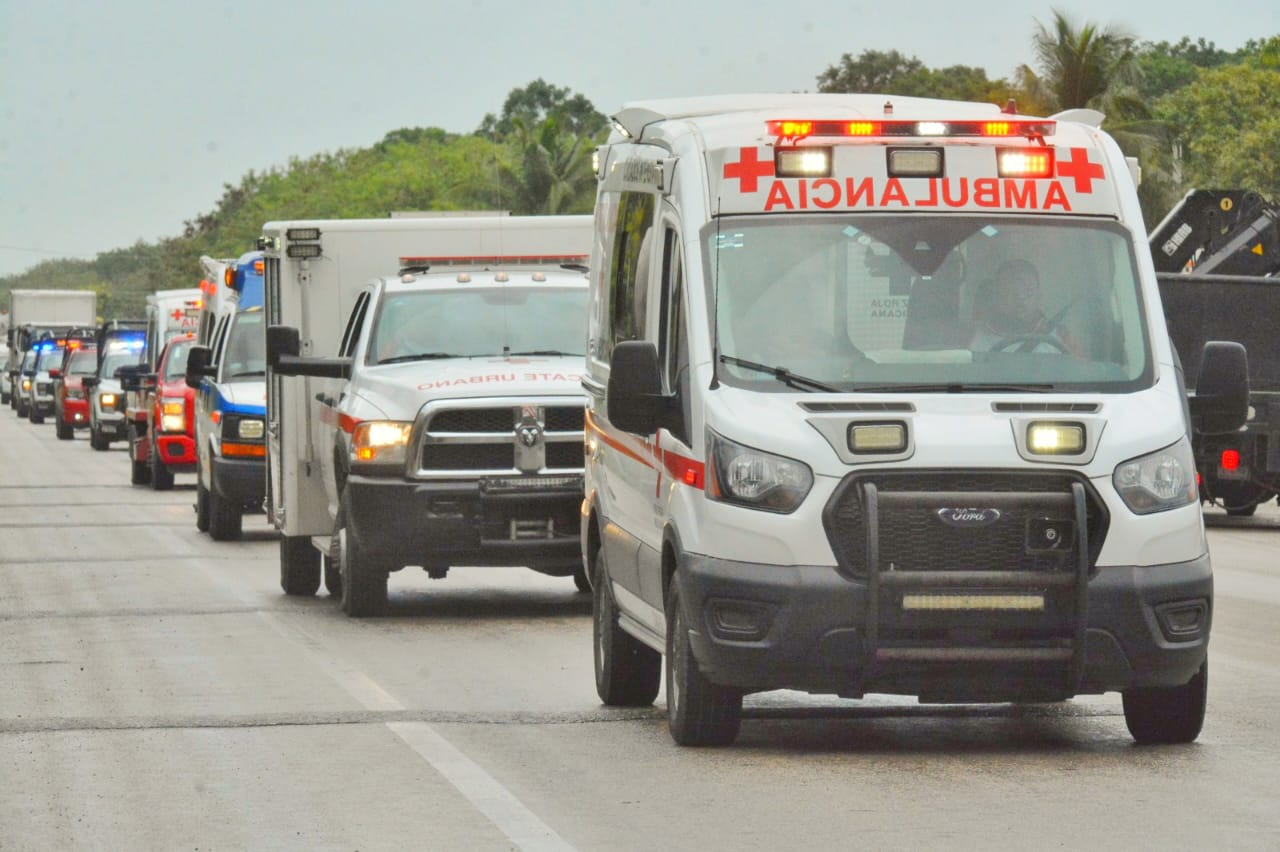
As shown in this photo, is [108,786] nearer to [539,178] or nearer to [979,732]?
[979,732]

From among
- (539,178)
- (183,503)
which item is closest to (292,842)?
(183,503)

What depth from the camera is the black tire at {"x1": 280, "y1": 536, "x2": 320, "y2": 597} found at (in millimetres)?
17266

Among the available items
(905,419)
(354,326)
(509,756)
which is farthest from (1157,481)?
(354,326)

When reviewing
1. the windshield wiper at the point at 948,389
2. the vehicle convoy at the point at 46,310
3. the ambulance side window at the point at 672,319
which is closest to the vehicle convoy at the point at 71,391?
the vehicle convoy at the point at 46,310

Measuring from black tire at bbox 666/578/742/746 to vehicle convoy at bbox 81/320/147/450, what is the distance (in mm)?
34685

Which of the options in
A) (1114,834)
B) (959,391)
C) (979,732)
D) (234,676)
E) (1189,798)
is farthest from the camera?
(234,676)

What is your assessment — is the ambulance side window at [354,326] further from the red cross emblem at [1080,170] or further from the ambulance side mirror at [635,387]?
the red cross emblem at [1080,170]

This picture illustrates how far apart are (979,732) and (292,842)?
10.8 ft

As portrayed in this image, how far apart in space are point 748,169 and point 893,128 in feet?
1.92

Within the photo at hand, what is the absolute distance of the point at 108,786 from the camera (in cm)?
874

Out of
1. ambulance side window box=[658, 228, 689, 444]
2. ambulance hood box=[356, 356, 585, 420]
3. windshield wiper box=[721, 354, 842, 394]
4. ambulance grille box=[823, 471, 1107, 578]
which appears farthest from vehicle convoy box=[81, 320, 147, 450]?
ambulance grille box=[823, 471, 1107, 578]

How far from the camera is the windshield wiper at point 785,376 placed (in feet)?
30.0

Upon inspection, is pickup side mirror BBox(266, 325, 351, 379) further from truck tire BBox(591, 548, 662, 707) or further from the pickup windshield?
truck tire BBox(591, 548, 662, 707)

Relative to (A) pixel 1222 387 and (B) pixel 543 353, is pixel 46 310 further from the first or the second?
(A) pixel 1222 387
